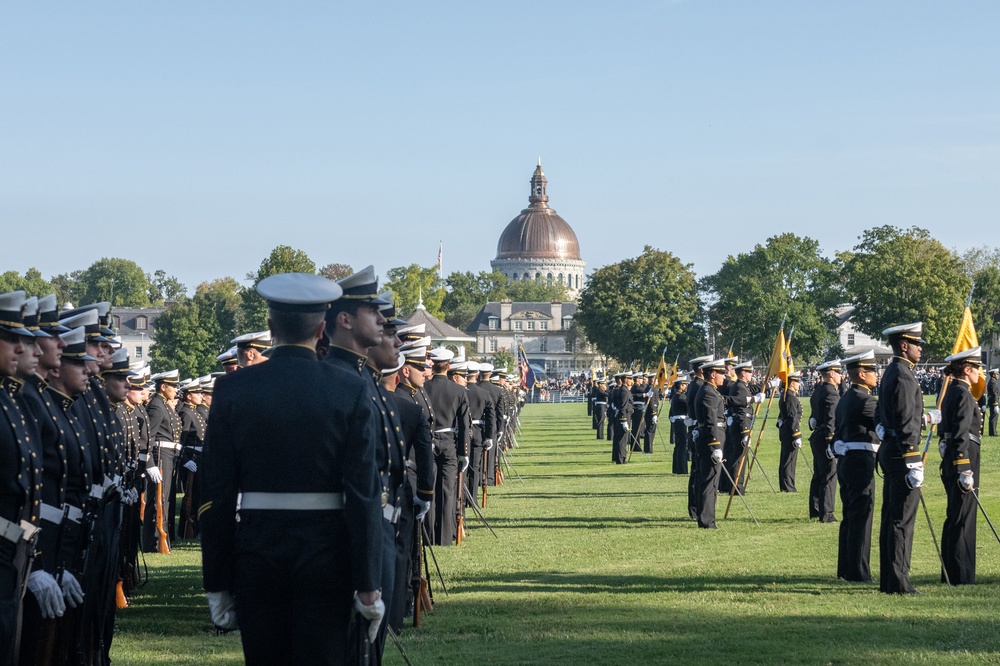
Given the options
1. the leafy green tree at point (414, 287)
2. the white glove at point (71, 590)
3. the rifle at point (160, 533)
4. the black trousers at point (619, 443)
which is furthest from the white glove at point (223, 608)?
the leafy green tree at point (414, 287)

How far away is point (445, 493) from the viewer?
52.5 ft

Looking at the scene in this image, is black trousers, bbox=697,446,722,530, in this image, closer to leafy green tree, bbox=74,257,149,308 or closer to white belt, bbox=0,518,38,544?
white belt, bbox=0,518,38,544

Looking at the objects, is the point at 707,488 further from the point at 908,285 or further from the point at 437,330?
the point at 437,330

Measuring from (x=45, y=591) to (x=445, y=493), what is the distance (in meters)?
9.23

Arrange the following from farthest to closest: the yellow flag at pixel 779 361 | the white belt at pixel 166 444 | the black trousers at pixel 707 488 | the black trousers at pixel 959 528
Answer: the yellow flag at pixel 779 361 < the black trousers at pixel 707 488 < the white belt at pixel 166 444 < the black trousers at pixel 959 528

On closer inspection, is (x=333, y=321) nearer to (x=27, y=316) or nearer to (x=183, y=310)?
(x=27, y=316)

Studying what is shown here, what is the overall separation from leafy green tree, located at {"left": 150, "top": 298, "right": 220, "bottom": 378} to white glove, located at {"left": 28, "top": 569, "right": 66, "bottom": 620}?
94390mm

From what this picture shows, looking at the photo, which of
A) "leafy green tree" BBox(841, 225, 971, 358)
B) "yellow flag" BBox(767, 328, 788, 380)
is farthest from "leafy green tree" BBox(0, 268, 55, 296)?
"yellow flag" BBox(767, 328, 788, 380)

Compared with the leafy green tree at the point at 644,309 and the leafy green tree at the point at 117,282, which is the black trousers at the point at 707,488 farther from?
the leafy green tree at the point at 117,282

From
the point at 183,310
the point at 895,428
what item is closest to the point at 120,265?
the point at 183,310

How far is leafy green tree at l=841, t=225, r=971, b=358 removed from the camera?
319ft

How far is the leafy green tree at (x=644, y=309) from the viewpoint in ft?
379

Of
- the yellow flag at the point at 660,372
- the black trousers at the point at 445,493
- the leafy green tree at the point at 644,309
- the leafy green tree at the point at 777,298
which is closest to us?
the black trousers at the point at 445,493

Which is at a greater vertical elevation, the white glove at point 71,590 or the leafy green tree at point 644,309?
the leafy green tree at point 644,309
